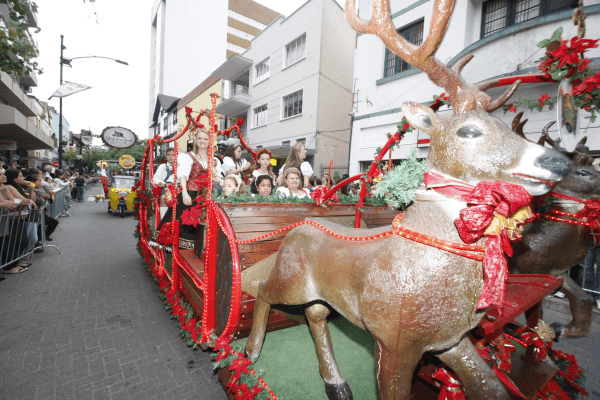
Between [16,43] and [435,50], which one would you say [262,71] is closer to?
[16,43]

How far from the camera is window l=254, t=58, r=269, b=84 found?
674 inches

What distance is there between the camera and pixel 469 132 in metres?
1.42

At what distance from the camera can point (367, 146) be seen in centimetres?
1112

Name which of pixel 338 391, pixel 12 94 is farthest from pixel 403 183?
pixel 12 94

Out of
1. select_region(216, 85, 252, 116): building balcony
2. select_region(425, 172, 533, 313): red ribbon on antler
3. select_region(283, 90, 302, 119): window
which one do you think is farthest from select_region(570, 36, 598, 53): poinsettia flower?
select_region(216, 85, 252, 116): building balcony

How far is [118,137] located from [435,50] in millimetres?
8037

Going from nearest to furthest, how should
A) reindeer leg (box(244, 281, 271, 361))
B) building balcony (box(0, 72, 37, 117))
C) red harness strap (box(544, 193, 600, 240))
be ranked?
reindeer leg (box(244, 281, 271, 361))
red harness strap (box(544, 193, 600, 240))
building balcony (box(0, 72, 37, 117))

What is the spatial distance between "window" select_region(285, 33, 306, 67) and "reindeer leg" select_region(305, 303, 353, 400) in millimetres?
14528

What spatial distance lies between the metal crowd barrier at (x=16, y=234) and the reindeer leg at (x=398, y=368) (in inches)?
250

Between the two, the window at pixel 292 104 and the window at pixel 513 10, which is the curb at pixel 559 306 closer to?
the window at pixel 513 10

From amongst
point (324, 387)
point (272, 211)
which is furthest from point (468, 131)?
point (324, 387)

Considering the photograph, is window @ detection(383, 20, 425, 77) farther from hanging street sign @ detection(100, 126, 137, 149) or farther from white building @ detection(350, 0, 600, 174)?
hanging street sign @ detection(100, 126, 137, 149)

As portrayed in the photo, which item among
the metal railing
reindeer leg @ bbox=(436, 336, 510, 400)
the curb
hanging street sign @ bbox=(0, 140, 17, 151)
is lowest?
the curb

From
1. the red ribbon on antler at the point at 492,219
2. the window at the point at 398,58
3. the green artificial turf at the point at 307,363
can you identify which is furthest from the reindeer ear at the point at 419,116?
the window at the point at 398,58
